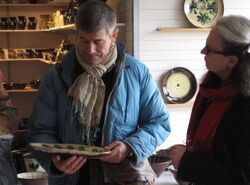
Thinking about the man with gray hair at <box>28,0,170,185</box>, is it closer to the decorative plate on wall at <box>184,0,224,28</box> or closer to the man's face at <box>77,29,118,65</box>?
the man's face at <box>77,29,118,65</box>

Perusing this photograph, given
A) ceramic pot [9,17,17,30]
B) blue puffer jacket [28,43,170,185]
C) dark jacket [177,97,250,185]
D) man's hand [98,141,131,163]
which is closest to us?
dark jacket [177,97,250,185]

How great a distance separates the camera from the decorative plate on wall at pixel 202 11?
3336 mm

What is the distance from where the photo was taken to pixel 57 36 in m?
6.37

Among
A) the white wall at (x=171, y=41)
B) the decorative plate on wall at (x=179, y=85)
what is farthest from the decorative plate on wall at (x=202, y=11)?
the decorative plate on wall at (x=179, y=85)

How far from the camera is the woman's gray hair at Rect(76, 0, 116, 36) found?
1637 millimetres

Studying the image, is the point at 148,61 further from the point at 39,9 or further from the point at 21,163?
the point at 39,9

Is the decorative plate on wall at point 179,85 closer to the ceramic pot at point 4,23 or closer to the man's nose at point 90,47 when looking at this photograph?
the man's nose at point 90,47

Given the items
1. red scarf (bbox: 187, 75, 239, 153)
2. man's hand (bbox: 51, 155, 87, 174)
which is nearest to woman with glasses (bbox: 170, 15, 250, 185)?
red scarf (bbox: 187, 75, 239, 153)

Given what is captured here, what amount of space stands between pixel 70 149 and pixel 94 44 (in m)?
0.40

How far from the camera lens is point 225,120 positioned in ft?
4.78

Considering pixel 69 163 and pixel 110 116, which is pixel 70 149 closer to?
pixel 69 163

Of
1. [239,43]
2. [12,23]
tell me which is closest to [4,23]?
[12,23]

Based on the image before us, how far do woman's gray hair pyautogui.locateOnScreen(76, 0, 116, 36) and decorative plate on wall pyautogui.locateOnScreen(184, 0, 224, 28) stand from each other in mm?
1775

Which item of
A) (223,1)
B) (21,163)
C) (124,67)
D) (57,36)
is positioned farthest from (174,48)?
(57,36)
